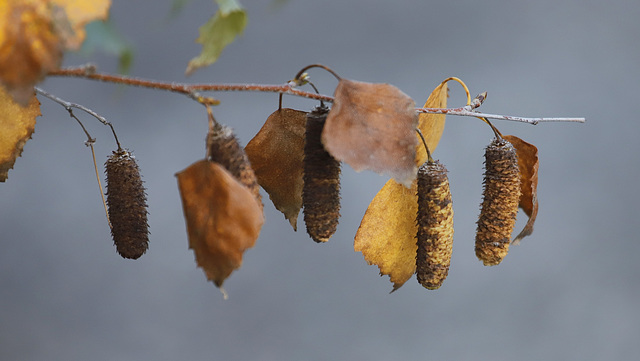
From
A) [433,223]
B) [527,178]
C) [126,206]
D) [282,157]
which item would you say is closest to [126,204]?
[126,206]

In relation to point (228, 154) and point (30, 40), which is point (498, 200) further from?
point (30, 40)

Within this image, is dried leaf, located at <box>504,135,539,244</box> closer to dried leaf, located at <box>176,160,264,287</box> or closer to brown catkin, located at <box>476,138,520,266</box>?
brown catkin, located at <box>476,138,520,266</box>

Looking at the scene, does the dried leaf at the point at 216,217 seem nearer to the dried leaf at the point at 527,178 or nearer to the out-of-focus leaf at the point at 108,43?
the out-of-focus leaf at the point at 108,43

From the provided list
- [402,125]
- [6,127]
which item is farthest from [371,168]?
[6,127]

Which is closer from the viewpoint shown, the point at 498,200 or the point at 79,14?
the point at 79,14

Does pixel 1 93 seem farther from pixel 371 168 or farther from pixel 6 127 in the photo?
pixel 371 168

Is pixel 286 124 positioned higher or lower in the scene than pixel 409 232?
higher
